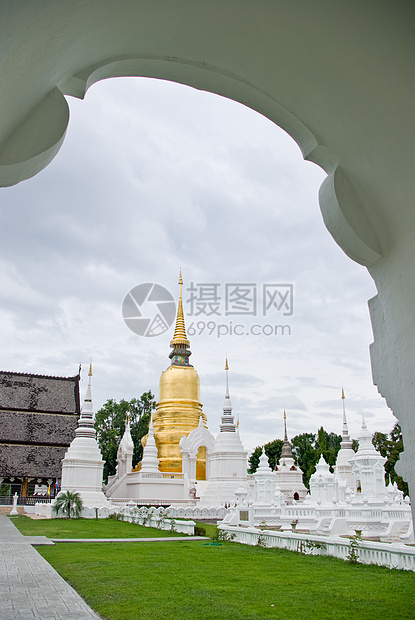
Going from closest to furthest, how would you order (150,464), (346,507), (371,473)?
(346,507)
(371,473)
(150,464)

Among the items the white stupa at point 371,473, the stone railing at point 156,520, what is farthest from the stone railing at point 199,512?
the white stupa at point 371,473

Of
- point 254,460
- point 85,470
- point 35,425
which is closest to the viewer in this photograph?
point 85,470

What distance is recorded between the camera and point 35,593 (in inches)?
251

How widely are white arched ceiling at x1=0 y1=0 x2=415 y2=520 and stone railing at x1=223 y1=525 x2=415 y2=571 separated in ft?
21.7

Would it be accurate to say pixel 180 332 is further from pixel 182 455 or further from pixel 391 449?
pixel 391 449

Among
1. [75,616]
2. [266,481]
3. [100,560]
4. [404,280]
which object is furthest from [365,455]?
[404,280]

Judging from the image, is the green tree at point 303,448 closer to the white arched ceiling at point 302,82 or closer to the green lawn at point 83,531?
the green lawn at point 83,531

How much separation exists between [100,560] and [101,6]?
9040 millimetres

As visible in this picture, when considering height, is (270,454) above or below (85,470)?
above

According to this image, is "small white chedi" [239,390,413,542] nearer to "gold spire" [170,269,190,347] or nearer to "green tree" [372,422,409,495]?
"green tree" [372,422,409,495]

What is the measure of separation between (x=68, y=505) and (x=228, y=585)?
15.3 meters

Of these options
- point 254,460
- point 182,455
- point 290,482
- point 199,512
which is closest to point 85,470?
point 199,512

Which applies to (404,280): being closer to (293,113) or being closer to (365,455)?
(293,113)

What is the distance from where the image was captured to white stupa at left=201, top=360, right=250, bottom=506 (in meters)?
25.8
